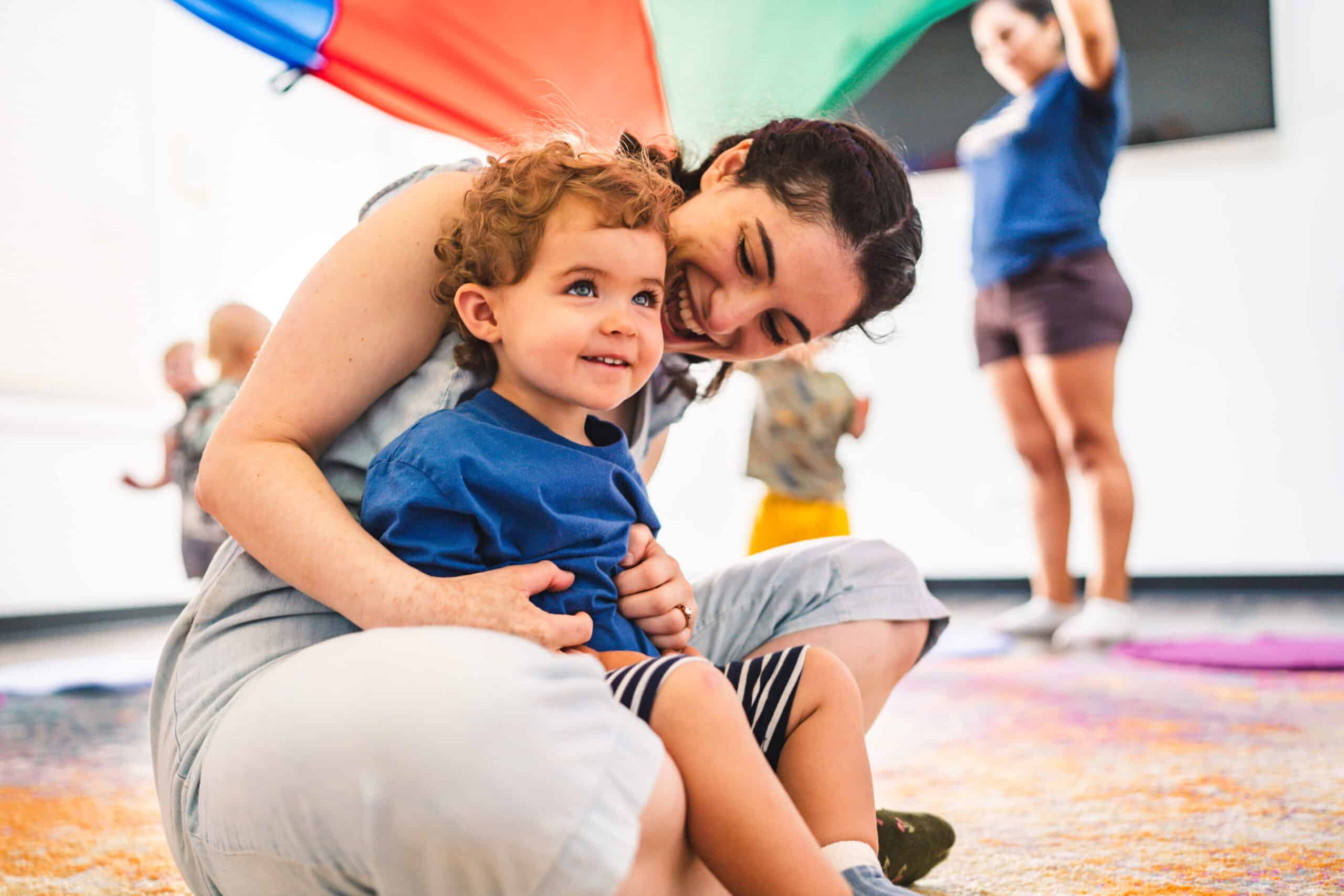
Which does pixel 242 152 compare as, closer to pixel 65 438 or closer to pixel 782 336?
pixel 65 438

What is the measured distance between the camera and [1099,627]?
2436 millimetres

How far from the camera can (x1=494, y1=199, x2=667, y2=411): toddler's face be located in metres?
0.81

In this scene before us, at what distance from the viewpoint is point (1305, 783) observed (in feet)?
3.90

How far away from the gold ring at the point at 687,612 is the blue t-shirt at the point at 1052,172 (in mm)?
1967

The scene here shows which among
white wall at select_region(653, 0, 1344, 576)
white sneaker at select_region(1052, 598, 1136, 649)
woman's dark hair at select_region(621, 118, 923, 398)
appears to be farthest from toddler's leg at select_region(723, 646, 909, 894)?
white wall at select_region(653, 0, 1344, 576)

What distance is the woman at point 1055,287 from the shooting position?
2443 mm

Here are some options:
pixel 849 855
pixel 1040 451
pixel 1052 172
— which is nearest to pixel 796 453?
pixel 1040 451

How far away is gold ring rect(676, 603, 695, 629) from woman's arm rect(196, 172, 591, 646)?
120 mm

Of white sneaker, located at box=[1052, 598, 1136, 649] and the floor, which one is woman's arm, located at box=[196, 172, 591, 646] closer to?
the floor

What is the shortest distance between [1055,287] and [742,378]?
65.6 inches

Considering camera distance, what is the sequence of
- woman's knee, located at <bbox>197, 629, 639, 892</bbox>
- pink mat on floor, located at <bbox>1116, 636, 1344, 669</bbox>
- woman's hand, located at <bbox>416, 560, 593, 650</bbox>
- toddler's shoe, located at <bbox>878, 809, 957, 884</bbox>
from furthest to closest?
pink mat on floor, located at <bbox>1116, 636, 1344, 669</bbox>
toddler's shoe, located at <bbox>878, 809, 957, 884</bbox>
woman's hand, located at <bbox>416, 560, 593, 650</bbox>
woman's knee, located at <bbox>197, 629, 639, 892</bbox>

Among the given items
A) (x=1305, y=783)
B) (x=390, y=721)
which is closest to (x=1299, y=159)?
(x=1305, y=783)

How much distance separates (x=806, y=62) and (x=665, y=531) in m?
2.38

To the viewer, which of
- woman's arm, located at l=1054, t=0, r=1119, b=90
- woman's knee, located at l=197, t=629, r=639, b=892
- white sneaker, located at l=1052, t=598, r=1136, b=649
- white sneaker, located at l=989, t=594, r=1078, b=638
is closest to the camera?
woman's knee, located at l=197, t=629, r=639, b=892
